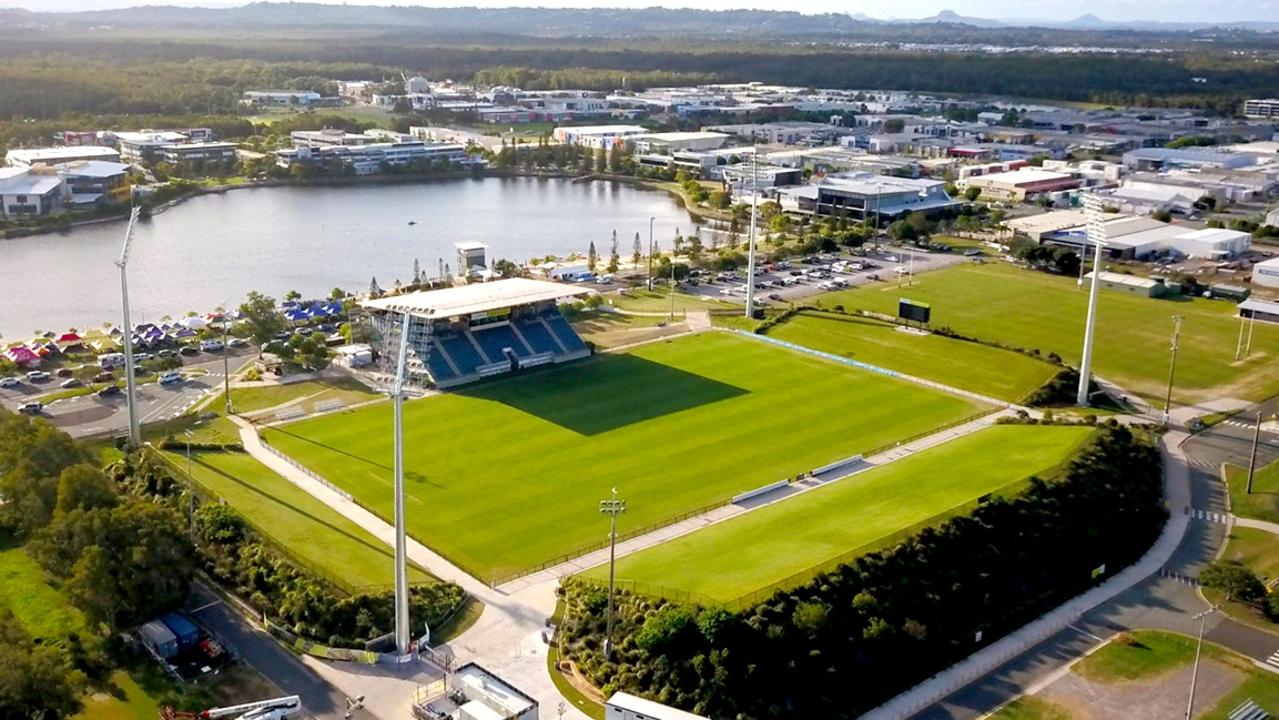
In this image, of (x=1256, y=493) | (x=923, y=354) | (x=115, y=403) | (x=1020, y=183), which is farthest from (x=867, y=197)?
(x=115, y=403)

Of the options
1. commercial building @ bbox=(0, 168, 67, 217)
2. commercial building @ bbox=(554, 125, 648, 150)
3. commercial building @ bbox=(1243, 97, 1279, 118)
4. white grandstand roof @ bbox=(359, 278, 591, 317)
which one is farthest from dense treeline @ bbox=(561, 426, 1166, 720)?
commercial building @ bbox=(1243, 97, 1279, 118)

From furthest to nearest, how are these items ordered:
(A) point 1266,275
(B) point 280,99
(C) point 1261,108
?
(B) point 280,99 → (C) point 1261,108 → (A) point 1266,275

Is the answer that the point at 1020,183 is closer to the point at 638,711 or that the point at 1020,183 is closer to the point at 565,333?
the point at 565,333

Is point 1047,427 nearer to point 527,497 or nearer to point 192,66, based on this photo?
point 527,497

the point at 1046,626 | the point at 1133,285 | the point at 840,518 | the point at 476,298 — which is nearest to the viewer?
the point at 1046,626

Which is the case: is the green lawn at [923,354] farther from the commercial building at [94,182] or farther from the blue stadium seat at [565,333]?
the commercial building at [94,182]

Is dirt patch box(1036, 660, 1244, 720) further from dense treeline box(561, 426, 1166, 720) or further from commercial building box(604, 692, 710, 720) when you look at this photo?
commercial building box(604, 692, 710, 720)
